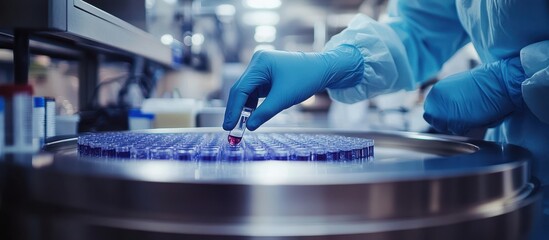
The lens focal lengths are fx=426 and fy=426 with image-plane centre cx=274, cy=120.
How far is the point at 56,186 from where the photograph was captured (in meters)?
0.44

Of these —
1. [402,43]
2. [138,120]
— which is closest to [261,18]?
[138,120]

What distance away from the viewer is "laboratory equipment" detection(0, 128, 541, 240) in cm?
40

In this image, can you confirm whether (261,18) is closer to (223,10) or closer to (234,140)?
(223,10)

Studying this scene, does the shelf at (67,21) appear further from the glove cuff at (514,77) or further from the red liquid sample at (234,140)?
the glove cuff at (514,77)

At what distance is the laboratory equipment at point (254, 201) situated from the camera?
1.30 feet

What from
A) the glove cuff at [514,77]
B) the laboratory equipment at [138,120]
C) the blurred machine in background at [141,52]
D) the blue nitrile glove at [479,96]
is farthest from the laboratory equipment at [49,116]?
the glove cuff at [514,77]

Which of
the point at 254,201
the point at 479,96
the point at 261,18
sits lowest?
the point at 254,201

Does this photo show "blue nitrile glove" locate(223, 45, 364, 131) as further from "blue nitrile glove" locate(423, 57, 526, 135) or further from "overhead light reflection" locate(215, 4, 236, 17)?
"overhead light reflection" locate(215, 4, 236, 17)

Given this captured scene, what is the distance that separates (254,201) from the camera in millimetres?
398

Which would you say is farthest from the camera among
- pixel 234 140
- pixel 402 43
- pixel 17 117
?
pixel 402 43

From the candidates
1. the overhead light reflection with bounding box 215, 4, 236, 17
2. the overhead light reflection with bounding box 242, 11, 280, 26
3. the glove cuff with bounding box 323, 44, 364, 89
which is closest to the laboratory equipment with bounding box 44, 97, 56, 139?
the glove cuff with bounding box 323, 44, 364, 89

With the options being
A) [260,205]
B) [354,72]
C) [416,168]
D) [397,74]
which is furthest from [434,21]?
[260,205]

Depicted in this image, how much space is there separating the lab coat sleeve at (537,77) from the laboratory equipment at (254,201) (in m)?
0.36

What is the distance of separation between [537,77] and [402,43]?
395mm
